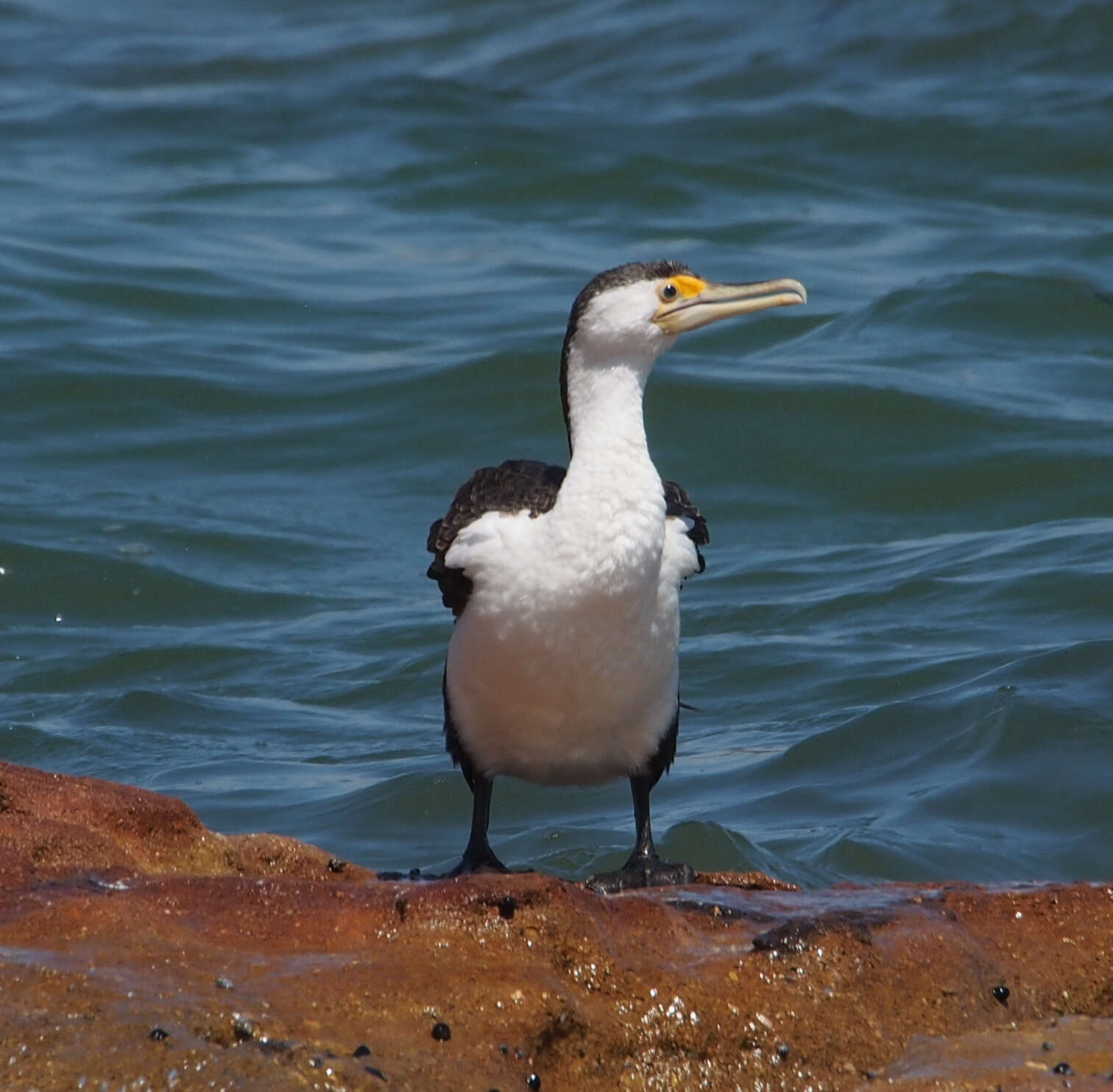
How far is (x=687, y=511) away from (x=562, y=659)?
2.45ft

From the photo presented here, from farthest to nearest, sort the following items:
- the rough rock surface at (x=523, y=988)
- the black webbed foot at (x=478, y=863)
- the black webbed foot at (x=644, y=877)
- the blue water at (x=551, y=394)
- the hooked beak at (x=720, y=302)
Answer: the blue water at (x=551, y=394) < the black webbed foot at (x=478, y=863) < the hooked beak at (x=720, y=302) < the black webbed foot at (x=644, y=877) < the rough rock surface at (x=523, y=988)

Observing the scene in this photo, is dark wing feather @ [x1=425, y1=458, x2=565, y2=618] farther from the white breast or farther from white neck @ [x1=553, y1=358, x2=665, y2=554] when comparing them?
white neck @ [x1=553, y1=358, x2=665, y2=554]

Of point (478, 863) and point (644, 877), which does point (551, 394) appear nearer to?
point (478, 863)

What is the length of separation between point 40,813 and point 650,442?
8.65 metres

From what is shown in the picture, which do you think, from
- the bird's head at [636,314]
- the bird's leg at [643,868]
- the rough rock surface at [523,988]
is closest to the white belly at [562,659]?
the bird's leg at [643,868]

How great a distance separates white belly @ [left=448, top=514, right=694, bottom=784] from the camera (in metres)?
5.45

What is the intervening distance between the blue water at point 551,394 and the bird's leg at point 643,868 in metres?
1.49

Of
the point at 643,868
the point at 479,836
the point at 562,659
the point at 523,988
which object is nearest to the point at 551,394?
the point at 479,836

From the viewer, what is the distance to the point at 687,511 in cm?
604

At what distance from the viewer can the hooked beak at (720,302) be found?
5727 mm

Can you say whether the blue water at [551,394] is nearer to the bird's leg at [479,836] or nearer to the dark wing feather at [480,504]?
the bird's leg at [479,836]

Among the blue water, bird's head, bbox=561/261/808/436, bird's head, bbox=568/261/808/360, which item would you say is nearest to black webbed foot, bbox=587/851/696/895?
bird's head, bbox=561/261/808/436

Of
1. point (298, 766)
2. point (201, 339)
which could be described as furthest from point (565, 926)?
point (201, 339)

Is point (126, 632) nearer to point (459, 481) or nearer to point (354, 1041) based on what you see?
point (459, 481)
